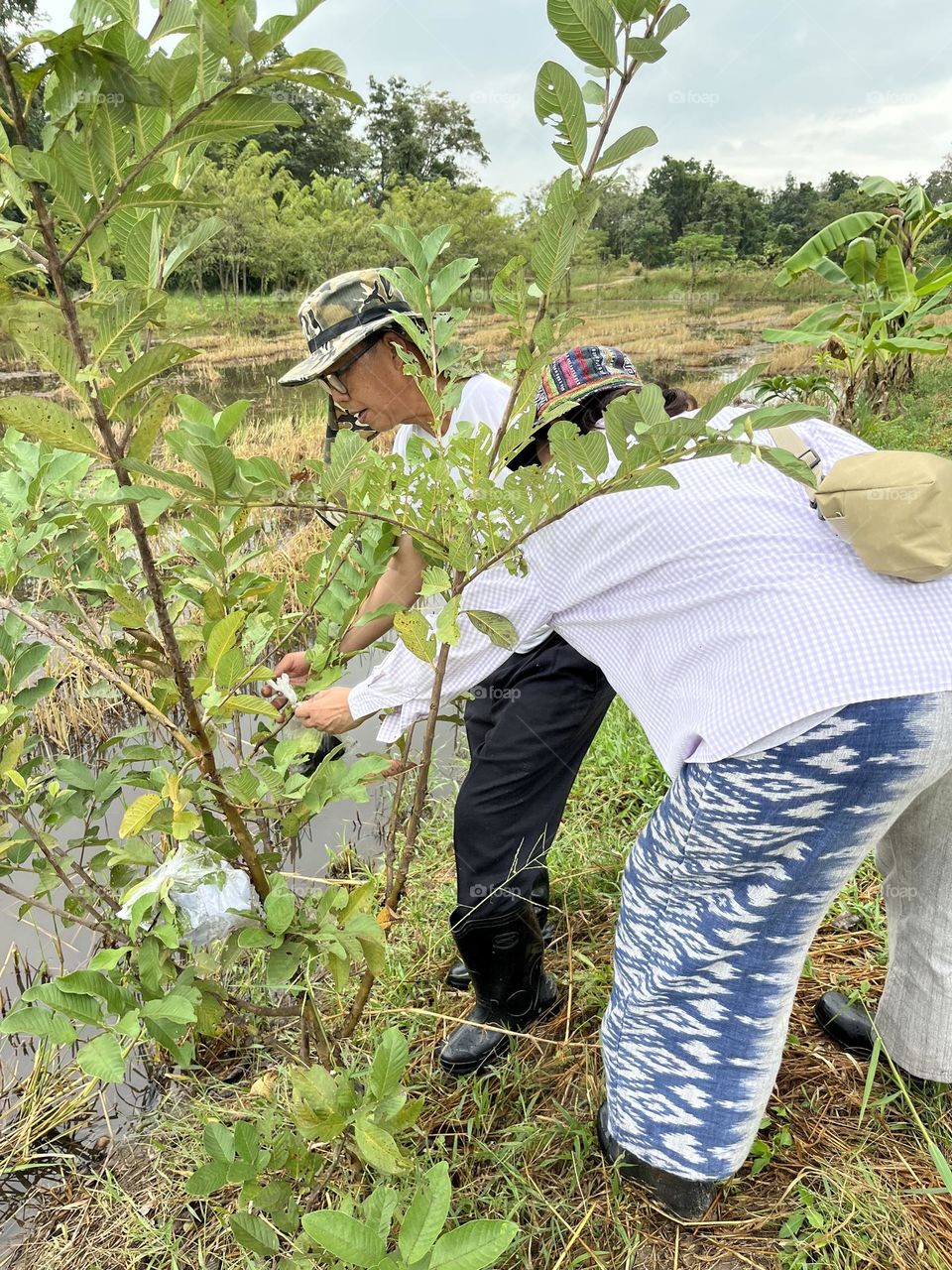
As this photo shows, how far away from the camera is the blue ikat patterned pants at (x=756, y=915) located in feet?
3.29

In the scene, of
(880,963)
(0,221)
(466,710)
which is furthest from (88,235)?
(880,963)

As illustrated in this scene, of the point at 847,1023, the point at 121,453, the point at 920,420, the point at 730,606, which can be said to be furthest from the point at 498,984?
the point at 920,420

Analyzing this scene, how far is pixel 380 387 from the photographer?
1.66 m

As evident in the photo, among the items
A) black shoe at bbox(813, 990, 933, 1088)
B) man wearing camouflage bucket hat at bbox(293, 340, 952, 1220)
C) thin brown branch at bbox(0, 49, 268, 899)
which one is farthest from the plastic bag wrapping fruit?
black shoe at bbox(813, 990, 933, 1088)

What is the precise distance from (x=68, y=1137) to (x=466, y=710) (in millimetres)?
1471

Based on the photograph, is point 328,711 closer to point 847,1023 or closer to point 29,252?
point 29,252

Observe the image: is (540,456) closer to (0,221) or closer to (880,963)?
(0,221)

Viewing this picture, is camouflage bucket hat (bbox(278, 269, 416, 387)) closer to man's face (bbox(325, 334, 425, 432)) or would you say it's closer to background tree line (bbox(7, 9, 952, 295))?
man's face (bbox(325, 334, 425, 432))

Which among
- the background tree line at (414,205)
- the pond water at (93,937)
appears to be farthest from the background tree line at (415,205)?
the pond water at (93,937)

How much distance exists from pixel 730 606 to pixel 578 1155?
1.12 meters

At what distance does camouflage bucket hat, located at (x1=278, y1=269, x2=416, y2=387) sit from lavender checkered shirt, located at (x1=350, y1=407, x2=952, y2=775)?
0.65 meters

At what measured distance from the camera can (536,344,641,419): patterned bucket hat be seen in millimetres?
1225

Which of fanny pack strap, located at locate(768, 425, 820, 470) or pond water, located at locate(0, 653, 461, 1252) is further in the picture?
pond water, located at locate(0, 653, 461, 1252)

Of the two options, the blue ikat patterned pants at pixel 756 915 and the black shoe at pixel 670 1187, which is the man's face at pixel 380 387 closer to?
the blue ikat patterned pants at pixel 756 915
